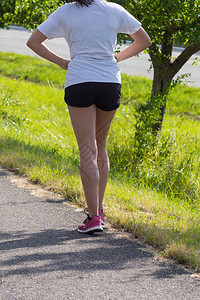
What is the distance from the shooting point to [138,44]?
13.4 ft

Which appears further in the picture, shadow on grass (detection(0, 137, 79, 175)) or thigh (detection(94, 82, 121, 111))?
shadow on grass (detection(0, 137, 79, 175))

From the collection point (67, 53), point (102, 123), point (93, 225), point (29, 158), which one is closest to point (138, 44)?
point (102, 123)

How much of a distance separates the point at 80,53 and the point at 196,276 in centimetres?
172

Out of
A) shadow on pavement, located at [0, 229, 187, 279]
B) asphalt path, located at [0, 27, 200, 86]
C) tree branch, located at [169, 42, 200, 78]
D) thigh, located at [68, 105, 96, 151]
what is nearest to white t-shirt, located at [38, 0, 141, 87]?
thigh, located at [68, 105, 96, 151]

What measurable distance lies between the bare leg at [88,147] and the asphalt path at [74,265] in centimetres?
33

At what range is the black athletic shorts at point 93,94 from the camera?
12.1ft

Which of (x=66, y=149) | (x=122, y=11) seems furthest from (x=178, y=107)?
(x=122, y=11)

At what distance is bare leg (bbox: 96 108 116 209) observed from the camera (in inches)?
155

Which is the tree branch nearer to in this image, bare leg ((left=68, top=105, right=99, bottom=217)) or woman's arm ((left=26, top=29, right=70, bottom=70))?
woman's arm ((left=26, top=29, right=70, bottom=70))

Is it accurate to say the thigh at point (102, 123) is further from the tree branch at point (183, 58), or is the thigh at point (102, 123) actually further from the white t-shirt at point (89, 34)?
the tree branch at point (183, 58)

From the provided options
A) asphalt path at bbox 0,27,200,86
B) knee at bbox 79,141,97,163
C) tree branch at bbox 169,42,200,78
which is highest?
tree branch at bbox 169,42,200,78

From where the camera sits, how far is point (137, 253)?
365cm

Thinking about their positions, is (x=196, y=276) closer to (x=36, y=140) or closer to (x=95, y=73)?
(x=95, y=73)

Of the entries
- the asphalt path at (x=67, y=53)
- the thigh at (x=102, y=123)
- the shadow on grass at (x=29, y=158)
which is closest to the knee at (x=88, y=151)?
the thigh at (x=102, y=123)
